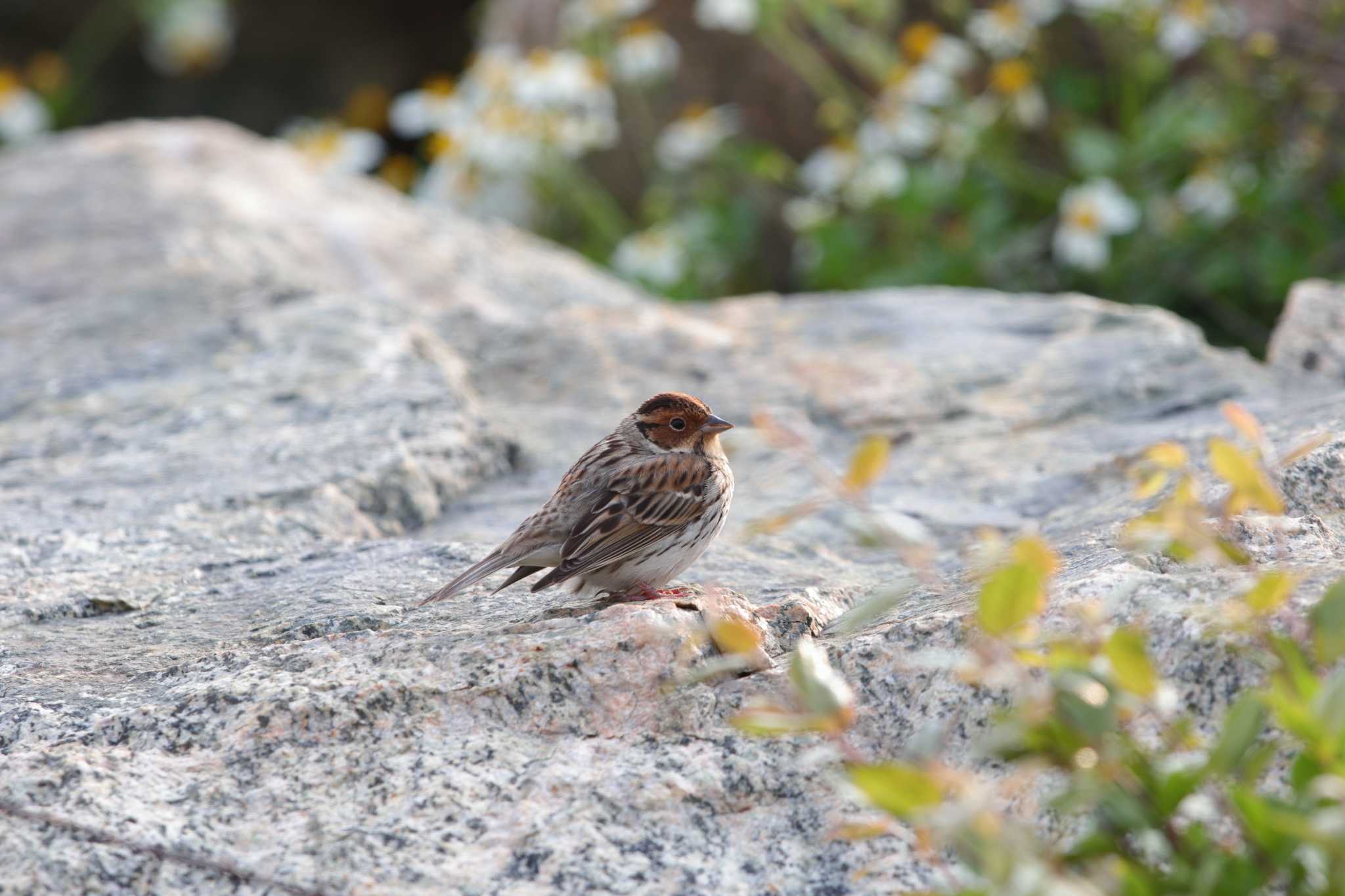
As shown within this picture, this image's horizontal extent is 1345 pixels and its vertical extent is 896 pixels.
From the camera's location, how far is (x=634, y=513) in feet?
12.3

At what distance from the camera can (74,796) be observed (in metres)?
2.64

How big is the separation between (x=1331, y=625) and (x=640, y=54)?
22.4ft

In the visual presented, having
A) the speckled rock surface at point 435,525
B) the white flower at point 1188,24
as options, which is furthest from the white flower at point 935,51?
the speckled rock surface at point 435,525

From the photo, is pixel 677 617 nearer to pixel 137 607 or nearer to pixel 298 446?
pixel 137 607

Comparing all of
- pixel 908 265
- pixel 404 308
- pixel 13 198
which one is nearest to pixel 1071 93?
pixel 908 265

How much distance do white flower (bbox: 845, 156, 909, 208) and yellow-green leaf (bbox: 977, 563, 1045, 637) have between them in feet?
18.2

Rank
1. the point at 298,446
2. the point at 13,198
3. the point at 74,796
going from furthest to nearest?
the point at 13,198 → the point at 298,446 → the point at 74,796

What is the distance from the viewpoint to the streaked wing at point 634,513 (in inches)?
143

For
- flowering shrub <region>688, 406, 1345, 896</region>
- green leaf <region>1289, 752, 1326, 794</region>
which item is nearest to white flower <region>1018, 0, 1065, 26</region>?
flowering shrub <region>688, 406, 1345, 896</region>

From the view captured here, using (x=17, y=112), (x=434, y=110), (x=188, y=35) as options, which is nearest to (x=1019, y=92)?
(x=434, y=110)

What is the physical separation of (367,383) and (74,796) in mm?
2336

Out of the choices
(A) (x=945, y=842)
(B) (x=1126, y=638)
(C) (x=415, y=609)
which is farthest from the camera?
(C) (x=415, y=609)

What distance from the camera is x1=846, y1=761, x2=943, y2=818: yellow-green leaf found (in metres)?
1.85

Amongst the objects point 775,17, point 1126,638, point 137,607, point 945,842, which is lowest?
point 137,607
